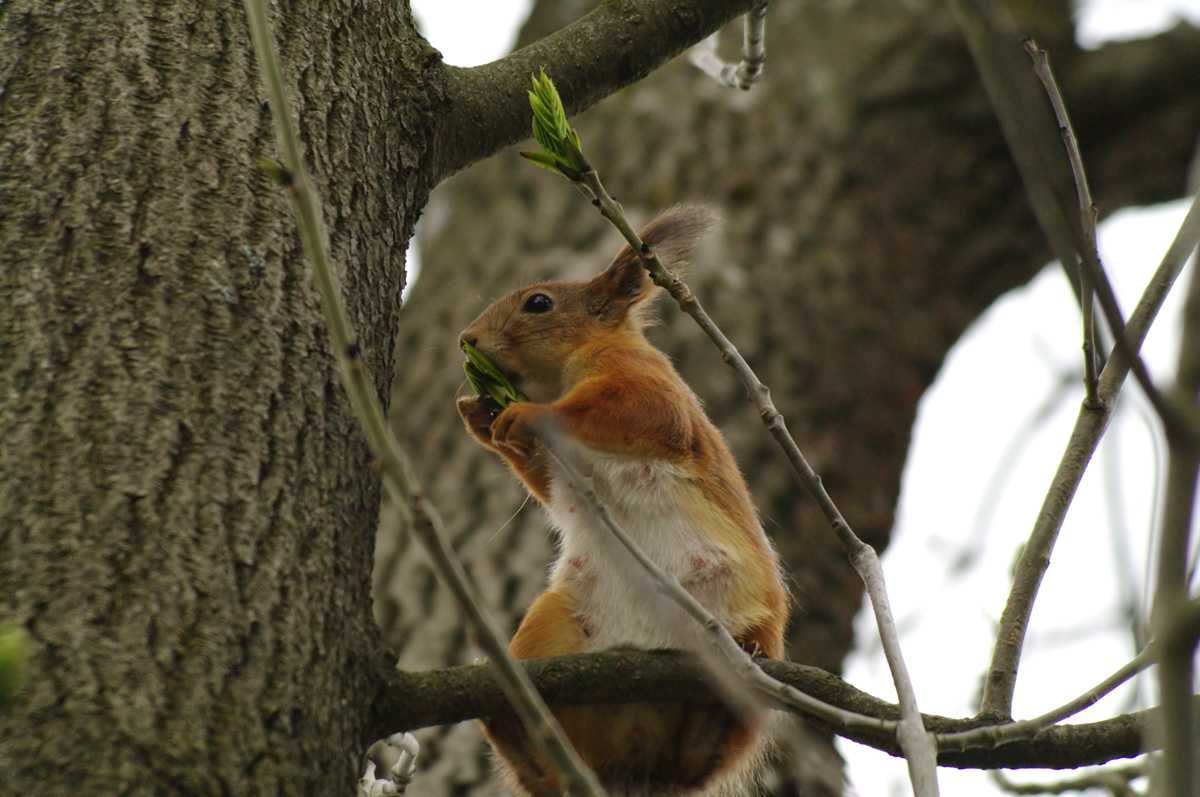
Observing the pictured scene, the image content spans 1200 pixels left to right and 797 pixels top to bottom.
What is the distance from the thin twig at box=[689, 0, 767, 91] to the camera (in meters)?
2.42

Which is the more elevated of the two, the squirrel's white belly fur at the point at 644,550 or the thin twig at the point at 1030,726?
the squirrel's white belly fur at the point at 644,550

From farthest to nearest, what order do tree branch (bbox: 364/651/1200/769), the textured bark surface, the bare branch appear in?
tree branch (bbox: 364/651/1200/769) < the textured bark surface < the bare branch

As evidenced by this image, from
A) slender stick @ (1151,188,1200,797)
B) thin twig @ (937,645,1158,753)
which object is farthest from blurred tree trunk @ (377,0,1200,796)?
slender stick @ (1151,188,1200,797)

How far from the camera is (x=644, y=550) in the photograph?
2.29 meters

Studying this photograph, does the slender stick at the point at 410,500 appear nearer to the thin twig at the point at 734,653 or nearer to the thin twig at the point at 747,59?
the thin twig at the point at 734,653

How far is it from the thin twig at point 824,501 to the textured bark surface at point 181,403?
40cm

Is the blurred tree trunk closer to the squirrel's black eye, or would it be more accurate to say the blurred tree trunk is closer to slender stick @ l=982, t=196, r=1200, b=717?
the squirrel's black eye

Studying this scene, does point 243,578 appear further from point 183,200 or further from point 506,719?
point 506,719

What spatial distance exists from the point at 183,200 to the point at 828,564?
2651 mm

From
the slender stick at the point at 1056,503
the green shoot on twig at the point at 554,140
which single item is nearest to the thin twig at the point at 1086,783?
the slender stick at the point at 1056,503

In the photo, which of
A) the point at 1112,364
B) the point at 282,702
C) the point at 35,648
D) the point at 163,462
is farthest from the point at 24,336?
the point at 1112,364

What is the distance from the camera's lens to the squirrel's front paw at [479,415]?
253 cm

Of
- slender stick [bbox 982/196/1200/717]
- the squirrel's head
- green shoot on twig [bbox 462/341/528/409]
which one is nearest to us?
slender stick [bbox 982/196/1200/717]

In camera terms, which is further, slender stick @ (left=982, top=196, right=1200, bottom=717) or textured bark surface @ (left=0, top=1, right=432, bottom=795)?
slender stick @ (left=982, top=196, right=1200, bottom=717)
